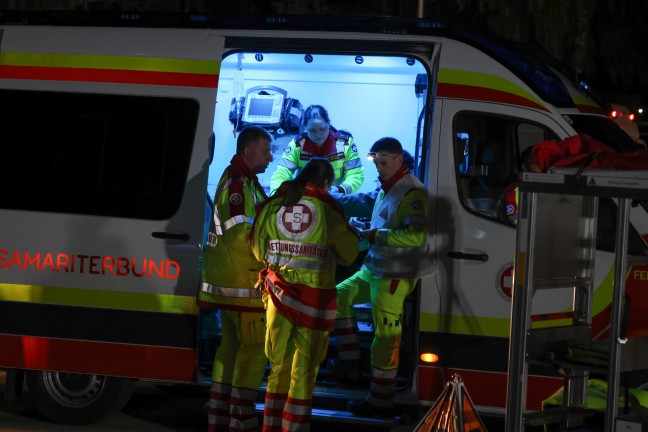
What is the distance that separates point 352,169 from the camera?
389 inches

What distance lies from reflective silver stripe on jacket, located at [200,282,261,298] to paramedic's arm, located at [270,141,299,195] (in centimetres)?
216

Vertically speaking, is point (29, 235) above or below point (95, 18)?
below

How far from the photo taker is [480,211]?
7414 millimetres

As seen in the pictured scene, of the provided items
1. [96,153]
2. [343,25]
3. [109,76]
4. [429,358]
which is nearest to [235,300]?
→ [429,358]

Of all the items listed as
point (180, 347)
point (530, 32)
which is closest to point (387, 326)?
point (180, 347)

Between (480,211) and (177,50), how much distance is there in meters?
2.14

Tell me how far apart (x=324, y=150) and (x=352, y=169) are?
0.27 metres

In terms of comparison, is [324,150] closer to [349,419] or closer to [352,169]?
[352,169]

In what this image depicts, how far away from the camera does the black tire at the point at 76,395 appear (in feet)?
26.3

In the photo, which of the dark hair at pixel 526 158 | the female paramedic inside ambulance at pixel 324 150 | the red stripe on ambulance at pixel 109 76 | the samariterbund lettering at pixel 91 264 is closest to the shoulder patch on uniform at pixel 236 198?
the samariterbund lettering at pixel 91 264

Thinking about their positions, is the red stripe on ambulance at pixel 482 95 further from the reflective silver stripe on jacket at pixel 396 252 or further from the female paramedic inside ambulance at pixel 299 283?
the female paramedic inside ambulance at pixel 299 283

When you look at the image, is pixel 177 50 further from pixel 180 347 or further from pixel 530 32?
pixel 530 32

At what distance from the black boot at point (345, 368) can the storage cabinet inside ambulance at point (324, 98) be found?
0.51m

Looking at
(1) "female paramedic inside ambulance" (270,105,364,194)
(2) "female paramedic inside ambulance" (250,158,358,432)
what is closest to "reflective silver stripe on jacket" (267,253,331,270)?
(2) "female paramedic inside ambulance" (250,158,358,432)
